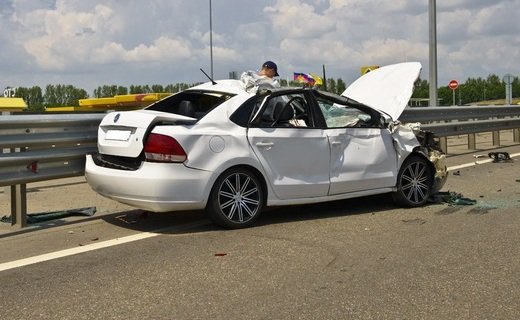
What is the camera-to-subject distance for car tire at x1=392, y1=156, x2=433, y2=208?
290 inches

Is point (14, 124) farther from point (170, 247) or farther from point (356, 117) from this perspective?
point (356, 117)

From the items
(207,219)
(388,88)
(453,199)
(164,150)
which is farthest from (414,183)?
(164,150)

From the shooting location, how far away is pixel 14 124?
614 cm

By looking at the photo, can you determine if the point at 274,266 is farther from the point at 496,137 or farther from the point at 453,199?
the point at 496,137

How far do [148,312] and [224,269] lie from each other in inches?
41.0


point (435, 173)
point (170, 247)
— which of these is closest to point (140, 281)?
point (170, 247)

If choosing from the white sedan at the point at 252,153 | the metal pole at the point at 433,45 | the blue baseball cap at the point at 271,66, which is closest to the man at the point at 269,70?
the blue baseball cap at the point at 271,66

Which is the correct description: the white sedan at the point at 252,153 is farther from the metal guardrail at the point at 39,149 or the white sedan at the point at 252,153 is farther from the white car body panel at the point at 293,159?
the metal guardrail at the point at 39,149

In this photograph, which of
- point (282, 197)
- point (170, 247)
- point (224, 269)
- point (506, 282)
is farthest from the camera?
point (282, 197)

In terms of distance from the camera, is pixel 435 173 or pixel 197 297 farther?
pixel 435 173

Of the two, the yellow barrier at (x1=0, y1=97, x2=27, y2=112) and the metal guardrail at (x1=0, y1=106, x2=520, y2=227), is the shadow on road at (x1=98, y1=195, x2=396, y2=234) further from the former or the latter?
the yellow barrier at (x1=0, y1=97, x2=27, y2=112)

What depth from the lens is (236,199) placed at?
6164mm

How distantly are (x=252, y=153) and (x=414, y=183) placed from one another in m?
2.40

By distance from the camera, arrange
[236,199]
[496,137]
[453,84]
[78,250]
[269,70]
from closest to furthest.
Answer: [78,250]
[236,199]
[269,70]
[496,137]
[453,84]
